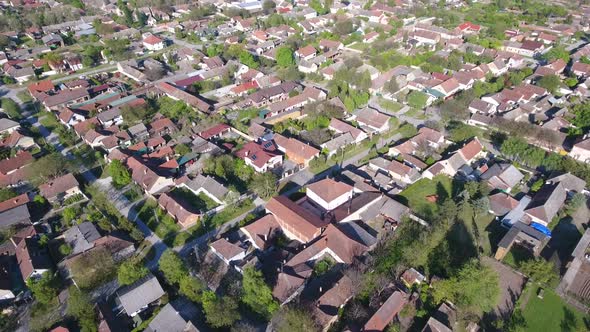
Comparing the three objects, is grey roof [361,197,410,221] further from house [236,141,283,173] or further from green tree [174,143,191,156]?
green tree [174,143,191,156]

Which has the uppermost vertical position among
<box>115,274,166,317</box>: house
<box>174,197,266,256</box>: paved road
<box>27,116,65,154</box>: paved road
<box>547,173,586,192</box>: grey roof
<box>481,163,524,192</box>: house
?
<box>547,173,586,192</box>: grey roof

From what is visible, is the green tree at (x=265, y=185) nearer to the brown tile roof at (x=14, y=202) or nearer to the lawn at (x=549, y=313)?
the brown tile roof at (x=14, y=202)

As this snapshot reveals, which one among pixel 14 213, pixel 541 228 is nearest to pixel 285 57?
pixel 14 213

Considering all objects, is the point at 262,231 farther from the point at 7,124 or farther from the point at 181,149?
the point at 7,124

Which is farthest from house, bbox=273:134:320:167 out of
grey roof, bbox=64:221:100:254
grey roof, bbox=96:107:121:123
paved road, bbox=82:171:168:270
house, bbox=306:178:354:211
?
grey roof, bbox=96:107:121:123

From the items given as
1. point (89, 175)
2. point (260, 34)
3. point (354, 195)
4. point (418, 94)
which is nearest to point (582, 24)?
point (418, 94)

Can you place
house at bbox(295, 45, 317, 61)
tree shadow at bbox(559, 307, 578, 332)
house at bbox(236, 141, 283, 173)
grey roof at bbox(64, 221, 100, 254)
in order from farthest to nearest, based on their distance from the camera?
house at bbox(295, 45, 317, 61) < house at bbox(236, 141, 283, 173) < grey roof at bbox(64, 221, 100, 254) < tree shadow at bbox(559, 307, 578, 332)
